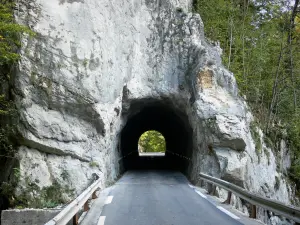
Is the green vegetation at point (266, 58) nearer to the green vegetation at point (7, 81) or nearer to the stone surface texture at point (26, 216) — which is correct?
the green vegetation at point (7, 81)

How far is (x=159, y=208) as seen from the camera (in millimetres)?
8531

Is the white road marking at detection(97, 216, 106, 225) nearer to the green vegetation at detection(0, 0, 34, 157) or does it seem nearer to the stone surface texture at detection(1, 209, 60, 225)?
the stone surface texture at detection(1, 209, 60, 225)

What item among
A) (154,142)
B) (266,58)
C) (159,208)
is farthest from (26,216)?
(154,142)

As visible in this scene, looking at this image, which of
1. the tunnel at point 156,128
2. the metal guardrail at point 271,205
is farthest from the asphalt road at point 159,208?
the tunnel at point 156,128

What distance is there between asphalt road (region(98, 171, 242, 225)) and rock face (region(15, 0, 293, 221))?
1.54m

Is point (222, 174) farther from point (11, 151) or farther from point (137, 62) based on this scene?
point (11, 151)

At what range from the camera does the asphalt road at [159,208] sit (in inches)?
278

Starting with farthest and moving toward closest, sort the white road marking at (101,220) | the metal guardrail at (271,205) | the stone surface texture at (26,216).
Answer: the stone surface texture at (26,216) → the white road marking at (101,220) → the metal guardrail at (271,205)

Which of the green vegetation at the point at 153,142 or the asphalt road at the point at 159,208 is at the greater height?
the green vegetation at the point at 153,142

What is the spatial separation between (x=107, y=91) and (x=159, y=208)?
620 cm

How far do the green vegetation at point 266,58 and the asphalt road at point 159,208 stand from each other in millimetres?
9046

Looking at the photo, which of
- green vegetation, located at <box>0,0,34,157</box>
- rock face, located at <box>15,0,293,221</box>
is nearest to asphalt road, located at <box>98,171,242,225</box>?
rock face, located at <box>15,0,293,221</box>

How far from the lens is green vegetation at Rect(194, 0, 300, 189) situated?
18.9m

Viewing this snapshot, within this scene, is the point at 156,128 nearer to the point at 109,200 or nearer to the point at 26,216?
the point at 109,200
